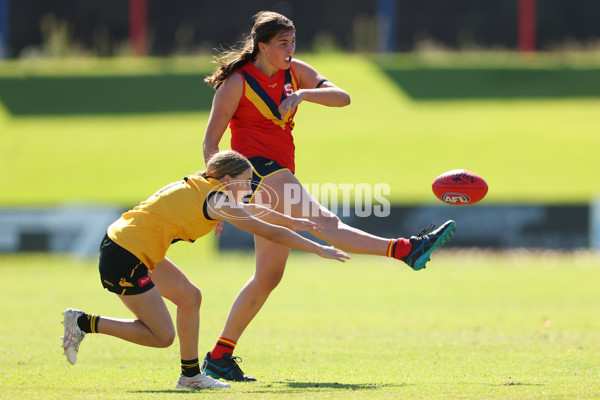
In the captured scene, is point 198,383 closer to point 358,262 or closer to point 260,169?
point 260,169

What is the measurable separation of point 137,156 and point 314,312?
15.3 metres

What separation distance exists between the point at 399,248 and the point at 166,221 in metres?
1.69

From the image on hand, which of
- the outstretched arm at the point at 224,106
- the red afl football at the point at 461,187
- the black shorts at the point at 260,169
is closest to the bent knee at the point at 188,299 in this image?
the black shorts at the point at 260,169

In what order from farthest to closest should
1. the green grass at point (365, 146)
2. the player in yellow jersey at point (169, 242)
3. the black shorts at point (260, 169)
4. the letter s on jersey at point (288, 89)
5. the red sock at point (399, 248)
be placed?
the green grass at point (365, 146)
the letter s on jersey at point (288, 89)
the black shorts at point (260, 169)
the red sock at point (399, 248)
the player in yellow jersey at point (169, 242)

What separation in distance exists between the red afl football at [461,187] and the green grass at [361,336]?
1.04 meters

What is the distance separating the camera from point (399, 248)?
6543 mm

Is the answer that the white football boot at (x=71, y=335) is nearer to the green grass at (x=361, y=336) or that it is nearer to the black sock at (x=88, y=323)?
the black sock at (x=88, y=323)

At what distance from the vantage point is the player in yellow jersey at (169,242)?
6.18 metres

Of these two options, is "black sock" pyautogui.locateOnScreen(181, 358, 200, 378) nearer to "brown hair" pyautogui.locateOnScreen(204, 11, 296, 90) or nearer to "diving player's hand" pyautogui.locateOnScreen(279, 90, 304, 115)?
"diving player's hand" pyautogui.locateOnScreen(279, 90, 304, 115)

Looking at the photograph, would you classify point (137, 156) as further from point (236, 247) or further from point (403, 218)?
point (403, 218)

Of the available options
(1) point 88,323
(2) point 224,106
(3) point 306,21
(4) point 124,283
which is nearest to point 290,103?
(2) point 224,106

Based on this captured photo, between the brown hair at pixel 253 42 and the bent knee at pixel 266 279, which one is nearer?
the brown hair at pixel 253 42

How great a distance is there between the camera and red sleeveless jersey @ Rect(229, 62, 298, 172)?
6998 mm

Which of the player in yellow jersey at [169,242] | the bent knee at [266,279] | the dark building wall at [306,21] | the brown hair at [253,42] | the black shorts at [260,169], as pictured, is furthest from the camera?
the dark building wall at [306,21]
